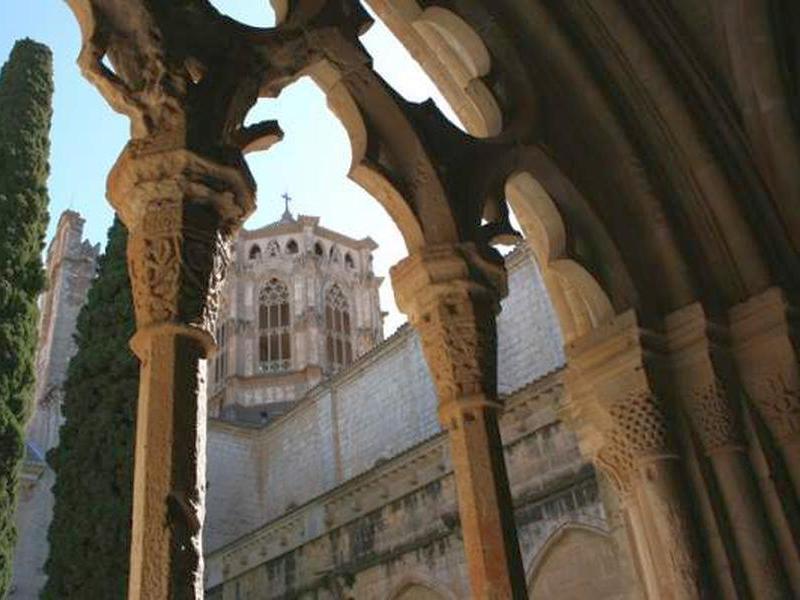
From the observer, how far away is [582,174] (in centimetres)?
403

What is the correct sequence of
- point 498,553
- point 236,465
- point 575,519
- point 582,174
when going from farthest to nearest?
point 236,465
point 575,519
point 582,174
point 498,553

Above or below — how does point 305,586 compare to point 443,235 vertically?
above

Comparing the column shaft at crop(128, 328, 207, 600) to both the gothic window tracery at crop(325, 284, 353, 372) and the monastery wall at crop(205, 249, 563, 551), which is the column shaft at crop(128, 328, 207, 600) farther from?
the gothic window tracery at crop(325, 284, 353, 372)

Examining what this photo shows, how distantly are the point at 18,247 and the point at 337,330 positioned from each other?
77.8 feet

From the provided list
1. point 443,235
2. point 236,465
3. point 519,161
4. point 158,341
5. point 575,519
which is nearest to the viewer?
point 158,341

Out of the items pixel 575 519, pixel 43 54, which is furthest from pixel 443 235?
pixel 43 54

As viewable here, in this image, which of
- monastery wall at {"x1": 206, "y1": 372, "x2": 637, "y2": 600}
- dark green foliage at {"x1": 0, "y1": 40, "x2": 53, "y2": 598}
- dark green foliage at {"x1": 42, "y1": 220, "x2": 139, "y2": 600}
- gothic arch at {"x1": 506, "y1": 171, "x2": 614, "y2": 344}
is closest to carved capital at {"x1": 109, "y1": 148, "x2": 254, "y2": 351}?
gothic arch at {"x1": 506, "y1": 171, "x2": 614, "y2": 344}

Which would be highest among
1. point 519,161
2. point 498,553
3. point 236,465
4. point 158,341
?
point 236,465

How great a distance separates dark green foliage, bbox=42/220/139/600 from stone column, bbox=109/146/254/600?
244 inches

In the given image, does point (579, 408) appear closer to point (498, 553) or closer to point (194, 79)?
point (498, 553)

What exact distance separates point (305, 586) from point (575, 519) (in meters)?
6.12

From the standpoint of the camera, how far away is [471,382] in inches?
123

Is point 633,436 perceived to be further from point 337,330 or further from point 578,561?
point 337,330

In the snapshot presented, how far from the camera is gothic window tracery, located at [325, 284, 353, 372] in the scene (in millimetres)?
32750
